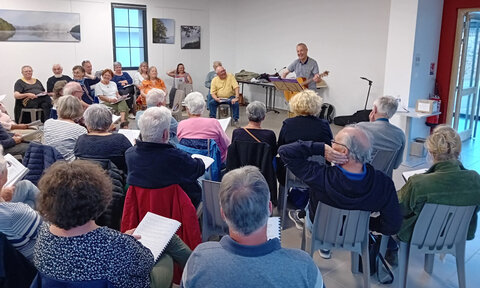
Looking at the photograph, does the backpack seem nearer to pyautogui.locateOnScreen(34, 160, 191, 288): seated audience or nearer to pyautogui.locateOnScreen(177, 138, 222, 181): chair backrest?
pyautogui.locateOnScreen(177, 138, 222, 181): chair backrest

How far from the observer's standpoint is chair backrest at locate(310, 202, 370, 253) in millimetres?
2312

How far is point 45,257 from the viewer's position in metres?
1.42

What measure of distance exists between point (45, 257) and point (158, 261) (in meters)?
0.62

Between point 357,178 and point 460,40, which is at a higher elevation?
point 460,40

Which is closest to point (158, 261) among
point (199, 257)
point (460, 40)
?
point (199, 257)

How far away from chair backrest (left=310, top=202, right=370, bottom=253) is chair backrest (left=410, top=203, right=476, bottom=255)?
12.7 inches

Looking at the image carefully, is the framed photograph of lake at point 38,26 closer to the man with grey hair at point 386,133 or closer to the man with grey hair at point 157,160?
the man with grey hair at point 157,160

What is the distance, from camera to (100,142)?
2785 millimetres

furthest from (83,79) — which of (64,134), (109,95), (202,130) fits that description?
(202,130)

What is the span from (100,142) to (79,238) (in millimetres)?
1458

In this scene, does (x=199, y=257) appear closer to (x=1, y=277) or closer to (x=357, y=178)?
(x=1, y=277)

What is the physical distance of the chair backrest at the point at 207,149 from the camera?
11.1 ft

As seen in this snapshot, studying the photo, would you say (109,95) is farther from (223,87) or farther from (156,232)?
(156,232)

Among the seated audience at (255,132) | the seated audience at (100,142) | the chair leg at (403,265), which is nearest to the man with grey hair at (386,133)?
the seated audience at (255,132)
